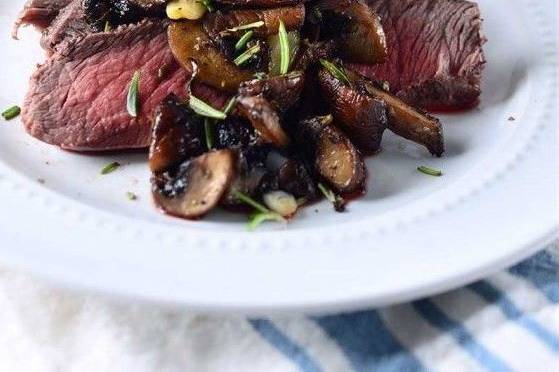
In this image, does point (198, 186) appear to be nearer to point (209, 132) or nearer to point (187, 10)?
point (209, 132)

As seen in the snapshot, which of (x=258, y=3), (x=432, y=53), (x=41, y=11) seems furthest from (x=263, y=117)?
(x=41, y=11)

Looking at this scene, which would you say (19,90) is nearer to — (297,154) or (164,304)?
(297,154)

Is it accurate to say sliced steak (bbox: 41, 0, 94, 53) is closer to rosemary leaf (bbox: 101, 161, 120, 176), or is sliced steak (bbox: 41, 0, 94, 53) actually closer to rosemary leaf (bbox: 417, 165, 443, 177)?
rosemary leaf (bbox: 101, 161, 120, 176)

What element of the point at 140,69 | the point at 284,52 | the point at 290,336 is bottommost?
the point at 290,336

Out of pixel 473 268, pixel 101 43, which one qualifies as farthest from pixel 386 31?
pixel 473 268

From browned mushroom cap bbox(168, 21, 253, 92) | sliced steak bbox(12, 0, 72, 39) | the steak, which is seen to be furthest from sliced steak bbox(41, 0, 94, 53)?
browned mushroom cap bbox(168, 21, 253, 92)

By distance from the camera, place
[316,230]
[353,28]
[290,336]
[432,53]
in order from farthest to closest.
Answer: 1. [432,53]
2. [353,28]
3. [316,230]
4. [290,336]
